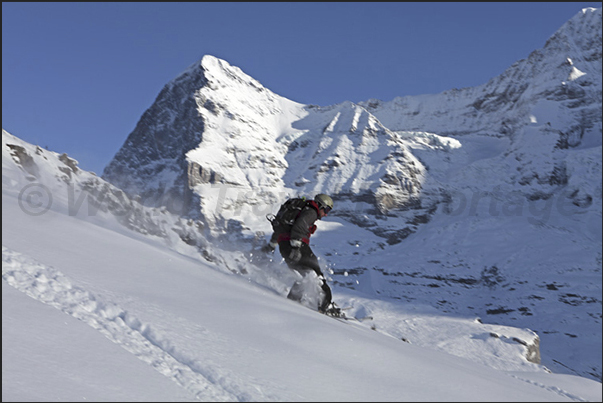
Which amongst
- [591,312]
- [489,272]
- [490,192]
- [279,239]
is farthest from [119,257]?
[490,192]

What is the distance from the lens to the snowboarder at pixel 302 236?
29.8ft

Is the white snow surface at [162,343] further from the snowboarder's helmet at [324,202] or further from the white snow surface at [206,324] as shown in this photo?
the snowboarder's helmet at [324,202]

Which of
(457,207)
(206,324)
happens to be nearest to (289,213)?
(206,324)

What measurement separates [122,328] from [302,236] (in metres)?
4.79

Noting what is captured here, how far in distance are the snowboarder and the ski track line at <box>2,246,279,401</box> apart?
174 inches

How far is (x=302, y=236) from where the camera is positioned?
900 cm

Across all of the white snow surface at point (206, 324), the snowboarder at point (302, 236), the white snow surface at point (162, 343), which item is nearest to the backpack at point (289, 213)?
the snowboarder at point (302, 236)

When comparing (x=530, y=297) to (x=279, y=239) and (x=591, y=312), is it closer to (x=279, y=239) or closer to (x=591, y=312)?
(x=591, y=312)

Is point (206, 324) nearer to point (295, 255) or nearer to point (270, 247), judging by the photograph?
point (295, 255)

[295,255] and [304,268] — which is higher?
[295,255]

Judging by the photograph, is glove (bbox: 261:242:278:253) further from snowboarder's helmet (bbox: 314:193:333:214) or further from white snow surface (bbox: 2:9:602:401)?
snowboarder's helmet (bbox: 314:193:333:214)

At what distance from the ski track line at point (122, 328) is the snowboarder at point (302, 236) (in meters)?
4.43

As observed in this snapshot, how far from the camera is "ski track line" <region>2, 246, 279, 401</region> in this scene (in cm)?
385

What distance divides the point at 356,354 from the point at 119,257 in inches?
138
